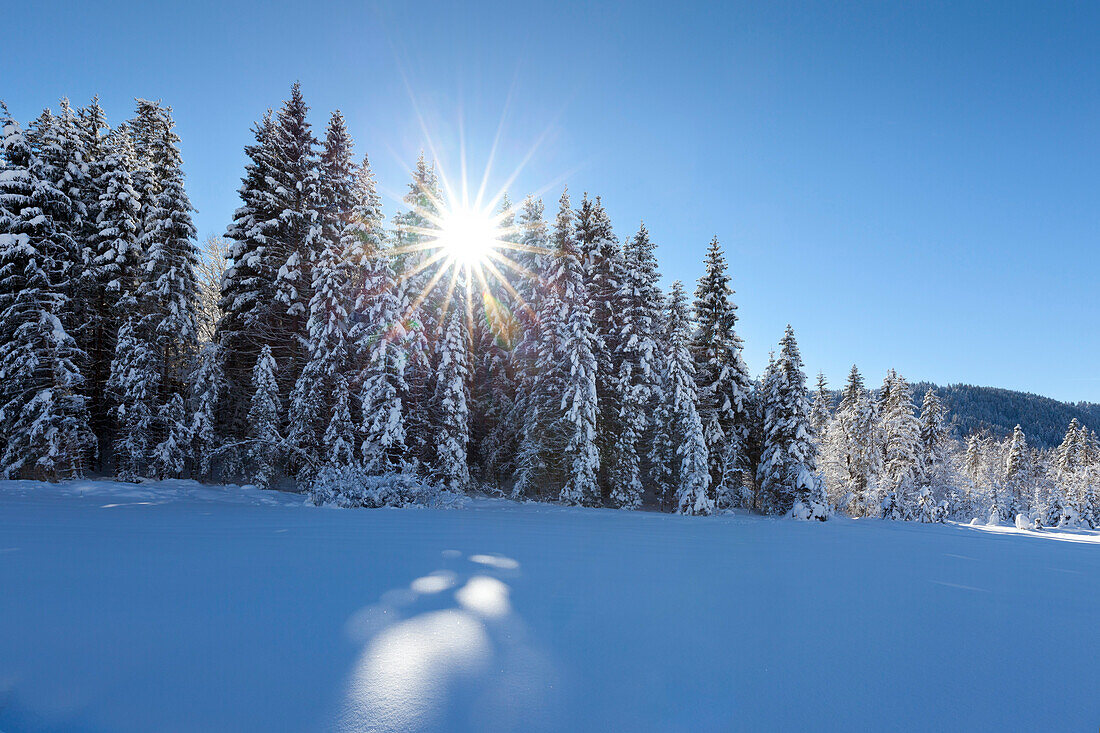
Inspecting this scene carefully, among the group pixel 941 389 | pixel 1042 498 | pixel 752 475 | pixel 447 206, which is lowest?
pixel 1042 498

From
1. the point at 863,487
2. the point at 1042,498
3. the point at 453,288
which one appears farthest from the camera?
the point at 1042,498

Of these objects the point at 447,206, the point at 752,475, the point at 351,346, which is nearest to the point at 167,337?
the point at 351,346

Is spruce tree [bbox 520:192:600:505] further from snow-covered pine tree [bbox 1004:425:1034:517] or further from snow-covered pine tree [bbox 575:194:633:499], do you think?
snow-covered pine tree [bbox 1004:425:1034:517]

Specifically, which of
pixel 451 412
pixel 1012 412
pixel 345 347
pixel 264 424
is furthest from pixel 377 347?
pixel 1012 412

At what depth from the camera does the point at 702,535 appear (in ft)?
31.4

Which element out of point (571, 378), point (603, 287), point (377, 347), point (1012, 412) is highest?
point (1012, 412)

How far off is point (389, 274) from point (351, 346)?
299cm

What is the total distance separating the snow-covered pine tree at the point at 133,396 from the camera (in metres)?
15.9

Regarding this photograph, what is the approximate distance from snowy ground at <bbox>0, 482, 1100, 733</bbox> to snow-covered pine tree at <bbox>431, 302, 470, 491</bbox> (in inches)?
410

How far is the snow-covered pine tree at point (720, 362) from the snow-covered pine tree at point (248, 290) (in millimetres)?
18324

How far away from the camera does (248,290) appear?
18688mm

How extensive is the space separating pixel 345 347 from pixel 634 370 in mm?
11777

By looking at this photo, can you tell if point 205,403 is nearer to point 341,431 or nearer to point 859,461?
point 341,431

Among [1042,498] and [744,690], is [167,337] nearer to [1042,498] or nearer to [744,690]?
[744,690]
